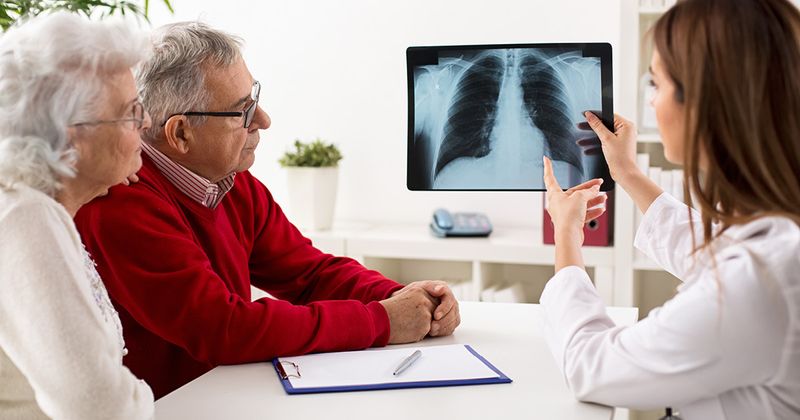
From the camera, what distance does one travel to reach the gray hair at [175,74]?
1688 mm

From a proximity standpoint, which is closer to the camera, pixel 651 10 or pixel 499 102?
pixel 499 102

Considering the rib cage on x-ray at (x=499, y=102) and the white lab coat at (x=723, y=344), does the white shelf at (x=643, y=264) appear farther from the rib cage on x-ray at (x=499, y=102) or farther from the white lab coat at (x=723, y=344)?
the white lab coat at (x=723, y=344)

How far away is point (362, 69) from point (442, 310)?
82.5 inches

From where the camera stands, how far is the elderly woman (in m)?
1.08

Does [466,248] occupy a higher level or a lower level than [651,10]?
lower

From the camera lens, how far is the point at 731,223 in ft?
3.67

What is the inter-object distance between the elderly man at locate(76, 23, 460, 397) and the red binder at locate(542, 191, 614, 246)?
1297 mm

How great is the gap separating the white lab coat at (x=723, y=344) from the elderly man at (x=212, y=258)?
1.62ft

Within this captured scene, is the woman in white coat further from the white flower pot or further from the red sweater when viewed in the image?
the white flower pot

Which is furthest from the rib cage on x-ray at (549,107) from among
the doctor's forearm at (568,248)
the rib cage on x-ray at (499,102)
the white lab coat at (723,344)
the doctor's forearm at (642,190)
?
the white lab coat at (723,344)

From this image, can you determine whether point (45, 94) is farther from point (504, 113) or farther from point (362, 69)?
point (362, 69)

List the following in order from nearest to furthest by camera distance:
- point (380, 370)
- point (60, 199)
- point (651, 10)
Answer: point (60, 199), point (380, 370), point (651, 10)

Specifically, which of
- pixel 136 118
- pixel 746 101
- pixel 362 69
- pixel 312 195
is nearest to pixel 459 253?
pixel 312 195

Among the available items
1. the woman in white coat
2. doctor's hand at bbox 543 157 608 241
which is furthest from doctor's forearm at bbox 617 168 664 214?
the woman in white coat
